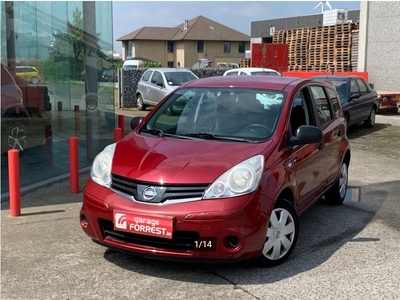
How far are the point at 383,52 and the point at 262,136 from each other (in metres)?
16.6

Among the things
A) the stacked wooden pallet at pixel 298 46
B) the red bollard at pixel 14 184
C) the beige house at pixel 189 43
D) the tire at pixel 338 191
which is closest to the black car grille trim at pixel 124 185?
the red bollard at pixel 14 184

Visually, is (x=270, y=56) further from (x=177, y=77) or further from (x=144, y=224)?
(x=144, y=224)

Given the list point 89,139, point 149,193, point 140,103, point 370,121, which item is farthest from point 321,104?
point 140,103

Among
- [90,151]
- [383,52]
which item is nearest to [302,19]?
[383,52]

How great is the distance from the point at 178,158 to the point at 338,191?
299 centimetres

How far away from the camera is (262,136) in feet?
15.9

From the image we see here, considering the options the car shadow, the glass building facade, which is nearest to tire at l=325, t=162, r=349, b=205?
the car shadow

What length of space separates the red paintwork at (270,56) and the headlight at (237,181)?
19627mm

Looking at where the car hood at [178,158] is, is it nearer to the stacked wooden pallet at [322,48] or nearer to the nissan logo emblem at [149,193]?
the nissan logo emblem at [149,193]

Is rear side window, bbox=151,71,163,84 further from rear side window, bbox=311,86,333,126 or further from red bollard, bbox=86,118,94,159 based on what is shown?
rear side window, bbox=311,86,333,126

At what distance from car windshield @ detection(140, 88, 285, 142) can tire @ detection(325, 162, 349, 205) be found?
6.15ft

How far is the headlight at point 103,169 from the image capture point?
4.45 meters

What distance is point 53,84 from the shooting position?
8.65 metres

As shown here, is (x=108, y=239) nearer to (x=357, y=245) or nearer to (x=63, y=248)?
(x=63, y=248)
